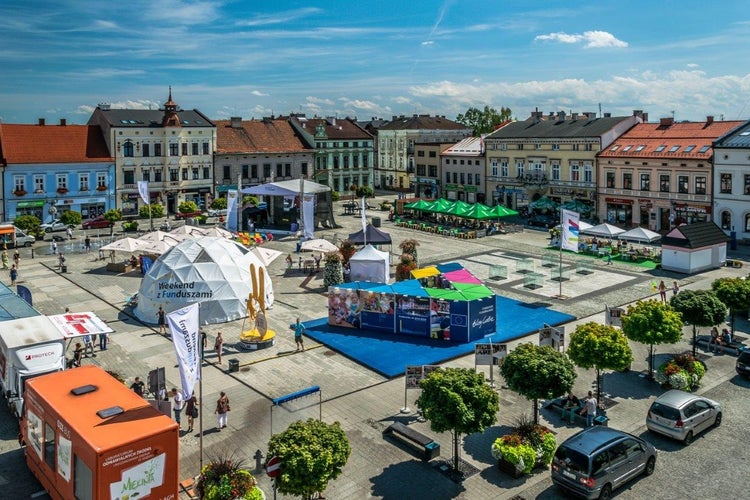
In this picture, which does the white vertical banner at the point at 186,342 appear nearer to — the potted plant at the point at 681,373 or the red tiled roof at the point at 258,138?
the potted plant at the point at 681,373

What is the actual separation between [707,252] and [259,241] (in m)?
31.8

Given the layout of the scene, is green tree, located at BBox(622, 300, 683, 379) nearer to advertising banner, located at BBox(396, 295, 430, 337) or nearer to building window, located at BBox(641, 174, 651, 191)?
advertising banner, located at BBox(396, 295, 430, 337)

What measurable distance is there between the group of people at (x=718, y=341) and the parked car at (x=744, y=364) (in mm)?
2762

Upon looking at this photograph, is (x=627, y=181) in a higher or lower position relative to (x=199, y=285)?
higher

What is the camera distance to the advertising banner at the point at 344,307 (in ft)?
97.4

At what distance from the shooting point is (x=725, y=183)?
49.7 m

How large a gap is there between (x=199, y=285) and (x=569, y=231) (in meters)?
20.0

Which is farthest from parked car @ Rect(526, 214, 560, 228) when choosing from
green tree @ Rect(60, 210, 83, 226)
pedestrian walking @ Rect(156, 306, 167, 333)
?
green tree @ Rect(60, 210, 83, 226)

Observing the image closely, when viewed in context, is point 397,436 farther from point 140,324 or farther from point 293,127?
point 293,127

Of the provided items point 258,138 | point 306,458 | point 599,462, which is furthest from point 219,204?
point 599,462

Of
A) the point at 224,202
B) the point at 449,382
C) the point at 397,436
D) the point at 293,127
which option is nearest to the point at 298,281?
the point at 397,436

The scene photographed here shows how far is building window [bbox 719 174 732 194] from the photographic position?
1941 inches

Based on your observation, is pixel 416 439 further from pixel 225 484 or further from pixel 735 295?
pixel 735 295

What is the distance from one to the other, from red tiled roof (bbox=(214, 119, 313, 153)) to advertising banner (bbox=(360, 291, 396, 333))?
48.7 meters
